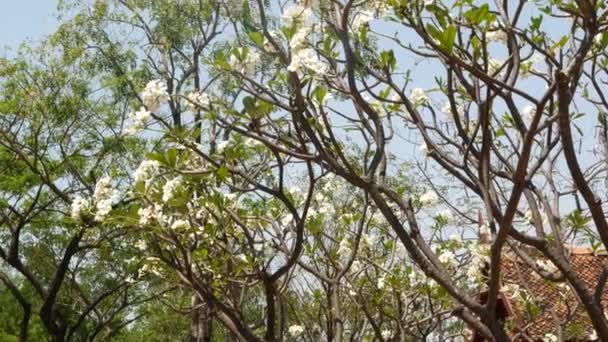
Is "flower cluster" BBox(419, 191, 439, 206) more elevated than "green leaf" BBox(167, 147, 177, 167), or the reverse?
"flower cluster" BBox(419, 191, 439, 206)

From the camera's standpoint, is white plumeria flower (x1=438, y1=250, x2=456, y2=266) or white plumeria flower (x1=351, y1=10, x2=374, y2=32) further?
white plumeria flower (x1=438, y1=250, x2=456, y2=266)

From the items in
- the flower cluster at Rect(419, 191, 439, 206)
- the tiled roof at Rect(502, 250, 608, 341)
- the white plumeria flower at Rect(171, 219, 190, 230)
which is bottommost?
the tiled roof at Rect(502, 250, 608, 341)

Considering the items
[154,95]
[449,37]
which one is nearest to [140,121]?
[154,95]

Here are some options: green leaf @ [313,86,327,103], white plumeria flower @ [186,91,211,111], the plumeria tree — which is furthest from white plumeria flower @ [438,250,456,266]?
green leaf @ [313,86,327,103]

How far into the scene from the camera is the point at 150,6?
13359 millimetres

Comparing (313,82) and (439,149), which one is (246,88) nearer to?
(313,82)

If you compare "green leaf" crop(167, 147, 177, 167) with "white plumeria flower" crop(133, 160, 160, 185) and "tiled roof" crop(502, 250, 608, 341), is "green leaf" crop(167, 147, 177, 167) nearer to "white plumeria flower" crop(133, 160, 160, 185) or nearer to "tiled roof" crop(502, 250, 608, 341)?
"white plumeria flower" crop(133, 160, 160, 185)

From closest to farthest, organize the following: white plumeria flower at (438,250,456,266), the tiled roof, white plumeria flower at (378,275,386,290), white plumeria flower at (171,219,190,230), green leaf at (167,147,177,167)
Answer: green leaf at (167,147,177,167)
white plumeria flower at (171,219,190,230)
the tiled roof
white plumeria flower at (438,250,456,266)
white plumeria flower at (378,275,386,290)

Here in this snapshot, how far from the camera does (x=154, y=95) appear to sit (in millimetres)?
4203

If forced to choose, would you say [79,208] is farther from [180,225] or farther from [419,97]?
[419,97]

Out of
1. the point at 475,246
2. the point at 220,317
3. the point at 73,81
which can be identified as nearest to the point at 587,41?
the point at 220,317

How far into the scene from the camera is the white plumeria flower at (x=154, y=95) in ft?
13.8

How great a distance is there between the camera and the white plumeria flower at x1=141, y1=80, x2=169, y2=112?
4199 mm

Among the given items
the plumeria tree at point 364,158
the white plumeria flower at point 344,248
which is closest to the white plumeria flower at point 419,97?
the plumeria tree at point 364,158
